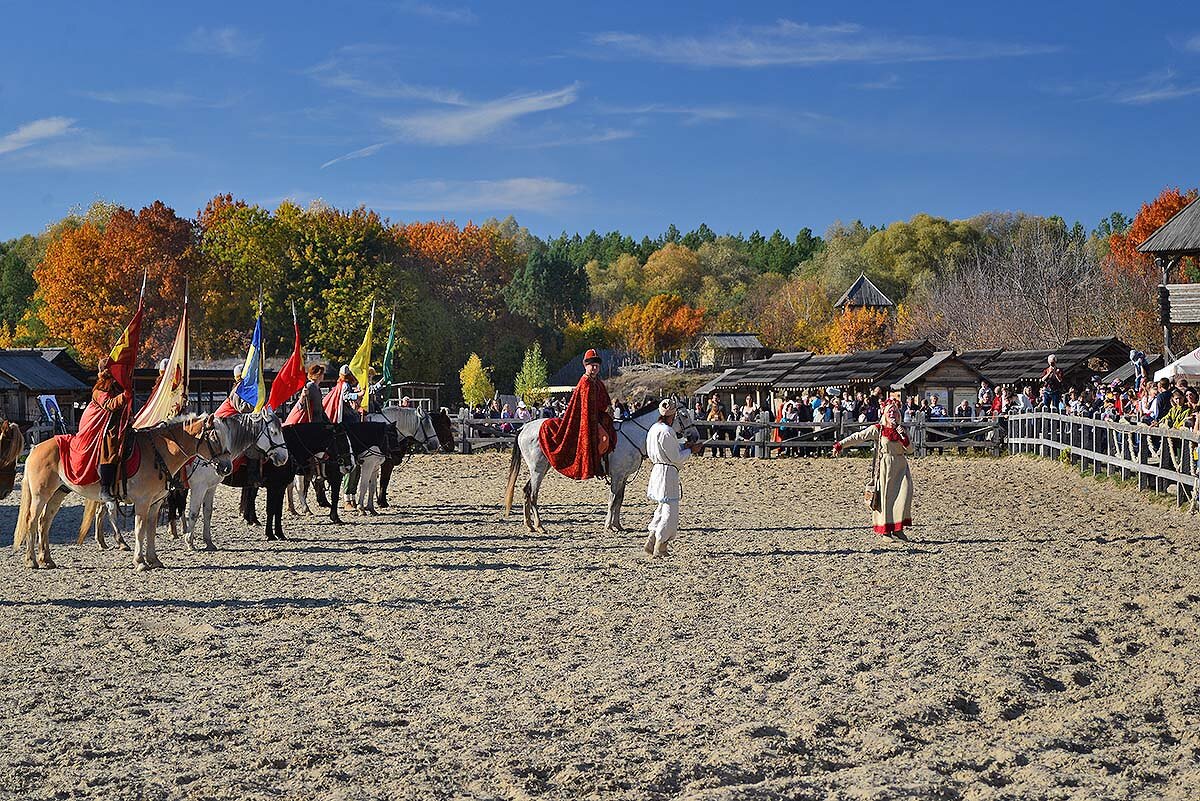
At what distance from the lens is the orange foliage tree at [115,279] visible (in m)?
66.0

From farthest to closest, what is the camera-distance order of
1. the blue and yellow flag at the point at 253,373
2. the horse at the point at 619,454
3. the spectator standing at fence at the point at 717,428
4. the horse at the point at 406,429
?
the spectator standing at fence at the point at 717,428 → the blue and yellow flag at the point at 253,373 → the horse at the point at 406,429 → the horse at the point at 619,454

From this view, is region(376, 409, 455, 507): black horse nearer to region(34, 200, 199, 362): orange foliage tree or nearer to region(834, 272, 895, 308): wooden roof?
region(34, 200, 199, 362): orange foliage tree

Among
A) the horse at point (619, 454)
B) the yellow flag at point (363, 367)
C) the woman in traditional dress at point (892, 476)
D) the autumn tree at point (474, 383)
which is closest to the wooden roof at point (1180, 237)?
the yellow flag at point (363, 367)

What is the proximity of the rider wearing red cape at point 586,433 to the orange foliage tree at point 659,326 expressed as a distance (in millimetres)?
84832

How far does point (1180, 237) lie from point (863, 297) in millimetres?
58223

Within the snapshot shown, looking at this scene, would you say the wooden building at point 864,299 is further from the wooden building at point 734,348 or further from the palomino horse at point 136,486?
the palomino horse at point 136,486

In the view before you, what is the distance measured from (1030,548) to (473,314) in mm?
65263

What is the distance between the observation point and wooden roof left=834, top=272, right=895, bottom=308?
295 feet

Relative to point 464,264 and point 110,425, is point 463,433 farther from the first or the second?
point 464,264

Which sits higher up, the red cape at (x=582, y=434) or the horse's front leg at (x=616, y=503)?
the red cape at (x=582, y=434)

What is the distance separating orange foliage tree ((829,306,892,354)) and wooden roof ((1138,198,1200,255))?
50377 mm

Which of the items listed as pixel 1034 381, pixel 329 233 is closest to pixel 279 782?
pixel 1034 381

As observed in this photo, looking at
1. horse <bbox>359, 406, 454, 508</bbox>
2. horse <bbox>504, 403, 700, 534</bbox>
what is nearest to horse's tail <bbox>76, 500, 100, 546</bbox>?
horse <bbox>504, 403, 700, 534</bbox>

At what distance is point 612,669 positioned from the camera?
837 centimetres
